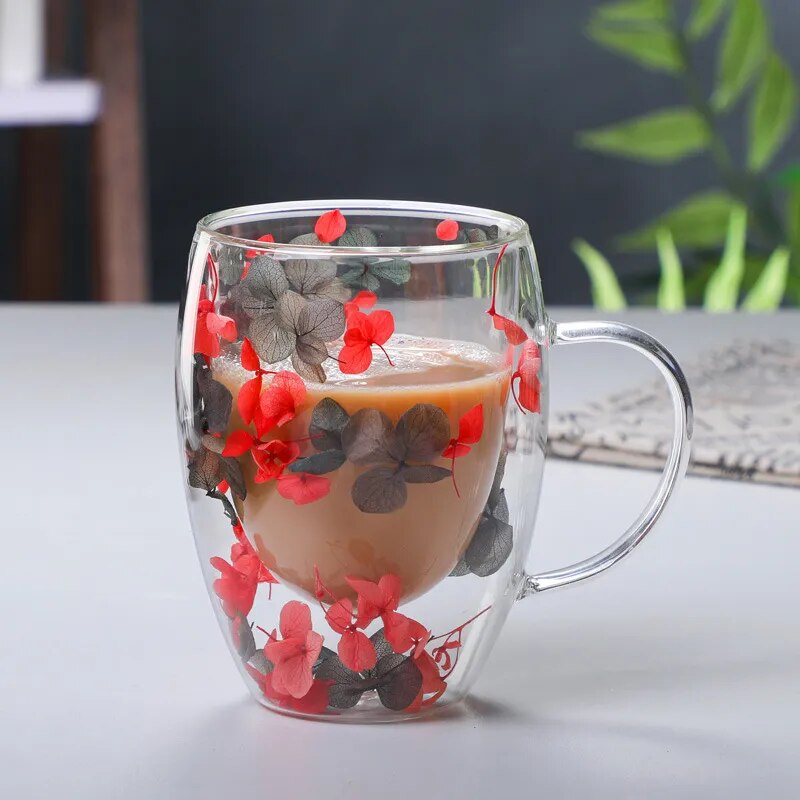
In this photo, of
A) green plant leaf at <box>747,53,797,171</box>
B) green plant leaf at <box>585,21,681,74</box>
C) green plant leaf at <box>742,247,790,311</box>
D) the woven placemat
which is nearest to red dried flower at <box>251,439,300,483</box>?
the woven placemat

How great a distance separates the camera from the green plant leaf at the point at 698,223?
2.21 meters

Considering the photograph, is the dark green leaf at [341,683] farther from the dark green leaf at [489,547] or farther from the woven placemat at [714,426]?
the woven placemat at [714,426]

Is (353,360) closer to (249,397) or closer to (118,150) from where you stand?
(249,397)

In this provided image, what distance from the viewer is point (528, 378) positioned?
16.8 inches

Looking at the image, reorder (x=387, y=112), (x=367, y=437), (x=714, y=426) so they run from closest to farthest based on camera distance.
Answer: (x=367, y=437) → (x=714, y=426) → (x=387, y=112)

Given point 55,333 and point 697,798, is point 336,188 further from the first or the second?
point 697,798

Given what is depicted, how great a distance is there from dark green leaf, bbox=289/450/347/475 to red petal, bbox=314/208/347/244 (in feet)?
0.32

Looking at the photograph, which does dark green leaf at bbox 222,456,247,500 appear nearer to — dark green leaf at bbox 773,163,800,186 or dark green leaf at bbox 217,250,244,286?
dark green leaf at bbox 217,250,244,286

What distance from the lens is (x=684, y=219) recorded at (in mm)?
2230

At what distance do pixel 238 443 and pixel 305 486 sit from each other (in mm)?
27

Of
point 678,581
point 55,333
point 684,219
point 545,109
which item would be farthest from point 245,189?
point 678,581

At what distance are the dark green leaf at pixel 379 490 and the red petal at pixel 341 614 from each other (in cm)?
4

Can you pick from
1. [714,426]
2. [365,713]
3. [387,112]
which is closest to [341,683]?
[365,713]

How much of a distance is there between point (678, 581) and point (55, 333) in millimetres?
593
